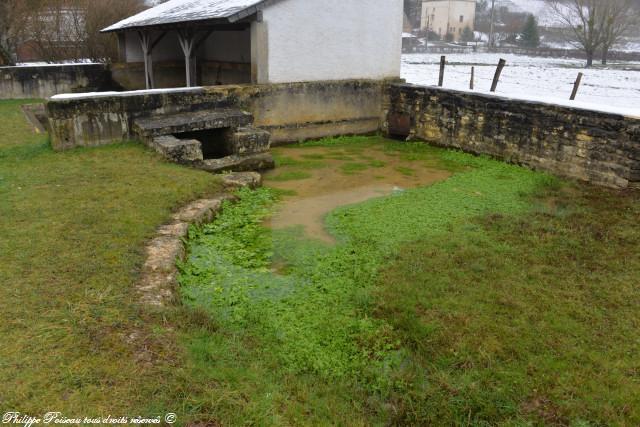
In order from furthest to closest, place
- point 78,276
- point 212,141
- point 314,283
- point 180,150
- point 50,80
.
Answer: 1. point 50,80
2. point 212,141
3. point 180,150
4. point 314,283
5. point 78,276

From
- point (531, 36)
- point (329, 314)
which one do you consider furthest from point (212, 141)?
point (531, 36)

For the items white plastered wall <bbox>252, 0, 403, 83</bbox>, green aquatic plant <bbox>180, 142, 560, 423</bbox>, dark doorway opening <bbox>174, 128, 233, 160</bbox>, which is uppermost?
white plastered wall <bbox>252, 0, 403, 83</bbox>

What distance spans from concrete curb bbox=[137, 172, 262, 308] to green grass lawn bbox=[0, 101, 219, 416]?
0.34 feet

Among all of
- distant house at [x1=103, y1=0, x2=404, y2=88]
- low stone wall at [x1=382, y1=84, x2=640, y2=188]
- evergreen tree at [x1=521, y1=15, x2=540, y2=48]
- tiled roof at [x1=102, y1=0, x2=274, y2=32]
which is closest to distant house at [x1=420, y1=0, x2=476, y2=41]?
evergreen tree at [x1=521, y1=15, x2=540, y2=48]

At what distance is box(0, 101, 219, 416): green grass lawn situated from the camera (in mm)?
2969

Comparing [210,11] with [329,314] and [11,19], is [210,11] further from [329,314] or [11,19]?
[11,19]

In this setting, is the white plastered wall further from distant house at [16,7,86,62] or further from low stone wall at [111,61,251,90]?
distant house at [16,7,86,62]

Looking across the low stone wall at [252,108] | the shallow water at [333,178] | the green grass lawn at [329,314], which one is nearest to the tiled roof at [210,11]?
the low stone wall at [252,108]

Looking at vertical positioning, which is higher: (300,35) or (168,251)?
(300,35)

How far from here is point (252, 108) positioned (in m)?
10.7

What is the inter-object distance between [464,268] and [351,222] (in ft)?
5.97

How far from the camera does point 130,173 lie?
7.30m

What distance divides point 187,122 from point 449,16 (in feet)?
216

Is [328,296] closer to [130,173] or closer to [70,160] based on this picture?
[130,173]
